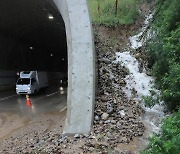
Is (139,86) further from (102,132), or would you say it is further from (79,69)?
(102,132)

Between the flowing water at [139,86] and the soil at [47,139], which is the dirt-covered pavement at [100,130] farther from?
the flowing water at [139,86]

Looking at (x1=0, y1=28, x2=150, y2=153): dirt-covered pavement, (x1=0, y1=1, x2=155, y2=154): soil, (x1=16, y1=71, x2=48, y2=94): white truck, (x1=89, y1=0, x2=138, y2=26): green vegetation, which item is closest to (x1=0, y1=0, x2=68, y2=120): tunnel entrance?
(x1=16, y1=71, x2=48, y2=94): white truck

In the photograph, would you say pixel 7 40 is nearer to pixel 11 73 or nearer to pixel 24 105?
pixel 11 73

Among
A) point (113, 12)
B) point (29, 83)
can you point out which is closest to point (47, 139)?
point (29, 83)

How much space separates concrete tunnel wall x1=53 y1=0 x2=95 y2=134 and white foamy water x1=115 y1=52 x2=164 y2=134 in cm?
254

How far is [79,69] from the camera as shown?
12.8m

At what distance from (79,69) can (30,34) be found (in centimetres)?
2326

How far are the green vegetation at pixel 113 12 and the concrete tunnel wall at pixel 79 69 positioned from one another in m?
12.9

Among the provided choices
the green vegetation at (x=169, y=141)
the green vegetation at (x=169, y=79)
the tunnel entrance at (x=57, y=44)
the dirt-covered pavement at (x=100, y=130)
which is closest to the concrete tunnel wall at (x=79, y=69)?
the tunnel entrance at (x=57, y=44)

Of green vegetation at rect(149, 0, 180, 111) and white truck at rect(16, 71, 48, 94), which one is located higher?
green vegetation at rect(149, 0, 180, 111)

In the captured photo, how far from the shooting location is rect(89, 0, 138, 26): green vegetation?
26922 mm

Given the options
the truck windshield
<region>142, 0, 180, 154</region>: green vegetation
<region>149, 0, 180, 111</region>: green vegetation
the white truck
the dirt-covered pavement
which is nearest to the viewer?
<region>142, 0, 180, 154</region>: green vegetation

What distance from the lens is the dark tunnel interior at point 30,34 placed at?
23552 mm

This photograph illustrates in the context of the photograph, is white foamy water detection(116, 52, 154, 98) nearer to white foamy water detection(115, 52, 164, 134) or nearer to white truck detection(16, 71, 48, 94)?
white foamy water detection(115, 52, 164, 134)
